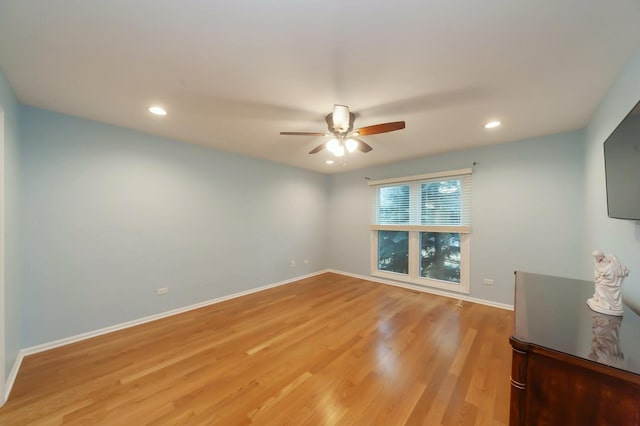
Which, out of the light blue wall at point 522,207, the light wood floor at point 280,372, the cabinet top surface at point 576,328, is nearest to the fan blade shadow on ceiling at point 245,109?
the cabinet top surface at point 576,328

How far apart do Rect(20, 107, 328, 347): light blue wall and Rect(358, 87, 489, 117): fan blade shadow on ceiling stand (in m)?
2.60

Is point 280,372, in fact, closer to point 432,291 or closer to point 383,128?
point 383,128

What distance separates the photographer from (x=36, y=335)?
2.29 metres

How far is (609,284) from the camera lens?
136cm

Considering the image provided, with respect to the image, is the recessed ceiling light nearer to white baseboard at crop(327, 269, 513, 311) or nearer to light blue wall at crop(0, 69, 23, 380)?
light blue wall at crop(0, 69, 23, 380)

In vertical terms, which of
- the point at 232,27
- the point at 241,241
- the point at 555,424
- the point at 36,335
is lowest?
the point at 36,335

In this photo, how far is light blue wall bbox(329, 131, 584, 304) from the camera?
2.92 meters

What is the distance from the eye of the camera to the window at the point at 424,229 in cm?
377

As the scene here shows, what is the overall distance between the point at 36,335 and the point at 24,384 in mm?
685

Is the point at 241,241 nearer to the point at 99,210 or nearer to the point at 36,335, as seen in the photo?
the point at 99,210

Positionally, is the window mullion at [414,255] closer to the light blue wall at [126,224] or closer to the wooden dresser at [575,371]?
the light blue wall at [126,224]

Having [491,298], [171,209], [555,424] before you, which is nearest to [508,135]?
[491,298]

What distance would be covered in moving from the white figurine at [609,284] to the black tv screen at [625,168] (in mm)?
290

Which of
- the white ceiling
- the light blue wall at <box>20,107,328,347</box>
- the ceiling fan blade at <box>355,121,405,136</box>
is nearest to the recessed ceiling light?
the white ceiling
